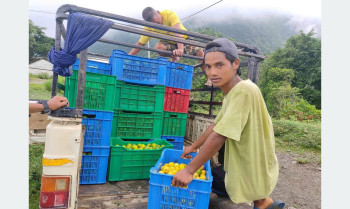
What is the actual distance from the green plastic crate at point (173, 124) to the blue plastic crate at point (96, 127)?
1.23 meters

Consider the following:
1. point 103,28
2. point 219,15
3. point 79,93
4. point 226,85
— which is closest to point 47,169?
point 79,93

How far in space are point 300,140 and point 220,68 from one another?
870cm

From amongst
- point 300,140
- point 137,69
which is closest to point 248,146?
point 137,69

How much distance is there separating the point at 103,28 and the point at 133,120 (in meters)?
1.58

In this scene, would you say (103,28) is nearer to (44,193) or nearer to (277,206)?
(44,193)

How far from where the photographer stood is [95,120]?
284 cm

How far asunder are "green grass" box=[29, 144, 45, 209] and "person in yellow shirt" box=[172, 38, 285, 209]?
223 centimetres

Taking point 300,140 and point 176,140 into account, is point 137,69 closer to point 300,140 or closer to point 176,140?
point 176,140

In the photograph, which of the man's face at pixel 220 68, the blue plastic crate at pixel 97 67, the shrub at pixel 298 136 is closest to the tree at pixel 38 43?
the shrub at pixel 298 136

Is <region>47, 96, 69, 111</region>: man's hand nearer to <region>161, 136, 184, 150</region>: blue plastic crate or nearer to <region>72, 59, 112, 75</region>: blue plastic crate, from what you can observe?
<region>72, 59, 112, 75</region>: blue plastic crate

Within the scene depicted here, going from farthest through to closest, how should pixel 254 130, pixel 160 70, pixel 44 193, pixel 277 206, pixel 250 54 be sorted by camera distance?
1. pixel 160 70
2. pixel 250 54
3. pixel 277 206
4. pixel 254 130
5. pixel 44 193

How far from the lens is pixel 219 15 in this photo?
162250mm

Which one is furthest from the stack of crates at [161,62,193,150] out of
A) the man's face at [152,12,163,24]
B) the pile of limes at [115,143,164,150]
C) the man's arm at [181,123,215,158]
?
the man's face at [152,12,163,24]

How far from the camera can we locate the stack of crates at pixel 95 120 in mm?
2811
